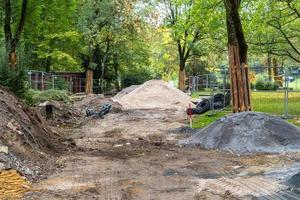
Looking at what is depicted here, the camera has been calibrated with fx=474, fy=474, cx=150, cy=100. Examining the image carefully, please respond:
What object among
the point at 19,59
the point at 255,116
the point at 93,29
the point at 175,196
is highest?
the point at 93,29

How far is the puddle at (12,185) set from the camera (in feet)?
25.1

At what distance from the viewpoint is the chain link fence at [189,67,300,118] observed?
19.8 metres

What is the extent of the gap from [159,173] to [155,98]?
2313cm

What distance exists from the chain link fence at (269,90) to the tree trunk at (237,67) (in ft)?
6.54

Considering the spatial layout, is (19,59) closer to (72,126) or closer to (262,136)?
(72,126)

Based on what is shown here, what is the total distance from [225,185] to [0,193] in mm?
3804

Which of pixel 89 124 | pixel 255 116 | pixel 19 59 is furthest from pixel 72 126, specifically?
pixel 255 116

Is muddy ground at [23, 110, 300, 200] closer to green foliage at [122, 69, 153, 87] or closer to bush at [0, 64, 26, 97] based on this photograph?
bush at [0, 64, 26, 97]

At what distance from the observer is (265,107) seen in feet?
81.4

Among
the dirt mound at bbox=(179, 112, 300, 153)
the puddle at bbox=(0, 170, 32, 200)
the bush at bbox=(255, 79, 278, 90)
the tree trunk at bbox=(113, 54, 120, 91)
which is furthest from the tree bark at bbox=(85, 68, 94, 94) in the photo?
the puddle at bbox=(0, 170, 32, 200)

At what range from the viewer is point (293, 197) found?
707 centimetres

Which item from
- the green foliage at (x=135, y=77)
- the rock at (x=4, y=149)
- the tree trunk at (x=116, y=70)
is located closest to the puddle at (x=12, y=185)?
the rock at (x=4, y=149)

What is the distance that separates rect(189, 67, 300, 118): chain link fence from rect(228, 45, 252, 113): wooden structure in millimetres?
1946

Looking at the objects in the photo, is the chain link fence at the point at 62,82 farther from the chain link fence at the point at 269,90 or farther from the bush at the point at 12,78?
the bush at the point at 12,78
